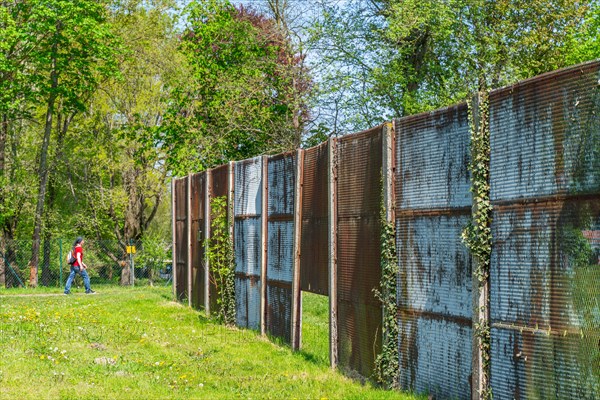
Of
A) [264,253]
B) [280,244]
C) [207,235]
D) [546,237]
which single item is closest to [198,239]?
[207,235]

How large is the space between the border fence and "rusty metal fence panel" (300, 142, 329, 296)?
0.03m

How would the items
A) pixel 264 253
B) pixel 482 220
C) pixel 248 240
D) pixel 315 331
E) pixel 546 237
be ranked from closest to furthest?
pixel 546 237 → pixel 482 220 → pixel 315 331 → pixel 264 253 → pixel 248 240

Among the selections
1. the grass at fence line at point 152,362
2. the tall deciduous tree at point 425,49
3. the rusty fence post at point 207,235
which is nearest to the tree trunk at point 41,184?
the tall deciduous tree at point 425,49

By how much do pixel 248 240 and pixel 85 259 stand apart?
28.0 meters

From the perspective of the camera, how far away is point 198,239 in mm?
18297

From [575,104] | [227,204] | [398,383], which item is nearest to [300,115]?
[227,204]

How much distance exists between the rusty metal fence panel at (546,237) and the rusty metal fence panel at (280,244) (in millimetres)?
5504

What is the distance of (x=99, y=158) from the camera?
37656 mm

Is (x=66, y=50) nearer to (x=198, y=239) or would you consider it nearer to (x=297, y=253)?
(x=198, y=239)

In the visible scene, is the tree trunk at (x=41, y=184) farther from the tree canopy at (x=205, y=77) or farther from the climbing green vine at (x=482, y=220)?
the climbing green vine at (x=482, y=220)

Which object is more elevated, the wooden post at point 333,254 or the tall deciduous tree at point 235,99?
the tall deciduous tree at point 235,99

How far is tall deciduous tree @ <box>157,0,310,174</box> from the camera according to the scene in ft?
87.0

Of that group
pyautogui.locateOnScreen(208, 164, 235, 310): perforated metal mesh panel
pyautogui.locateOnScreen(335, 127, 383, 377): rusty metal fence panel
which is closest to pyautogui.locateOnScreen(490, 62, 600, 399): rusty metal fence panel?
pyautogui.locateOnScreen(335, 127, 383, 377): rusty metal fence panel

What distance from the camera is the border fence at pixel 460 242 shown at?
6.12 metres
